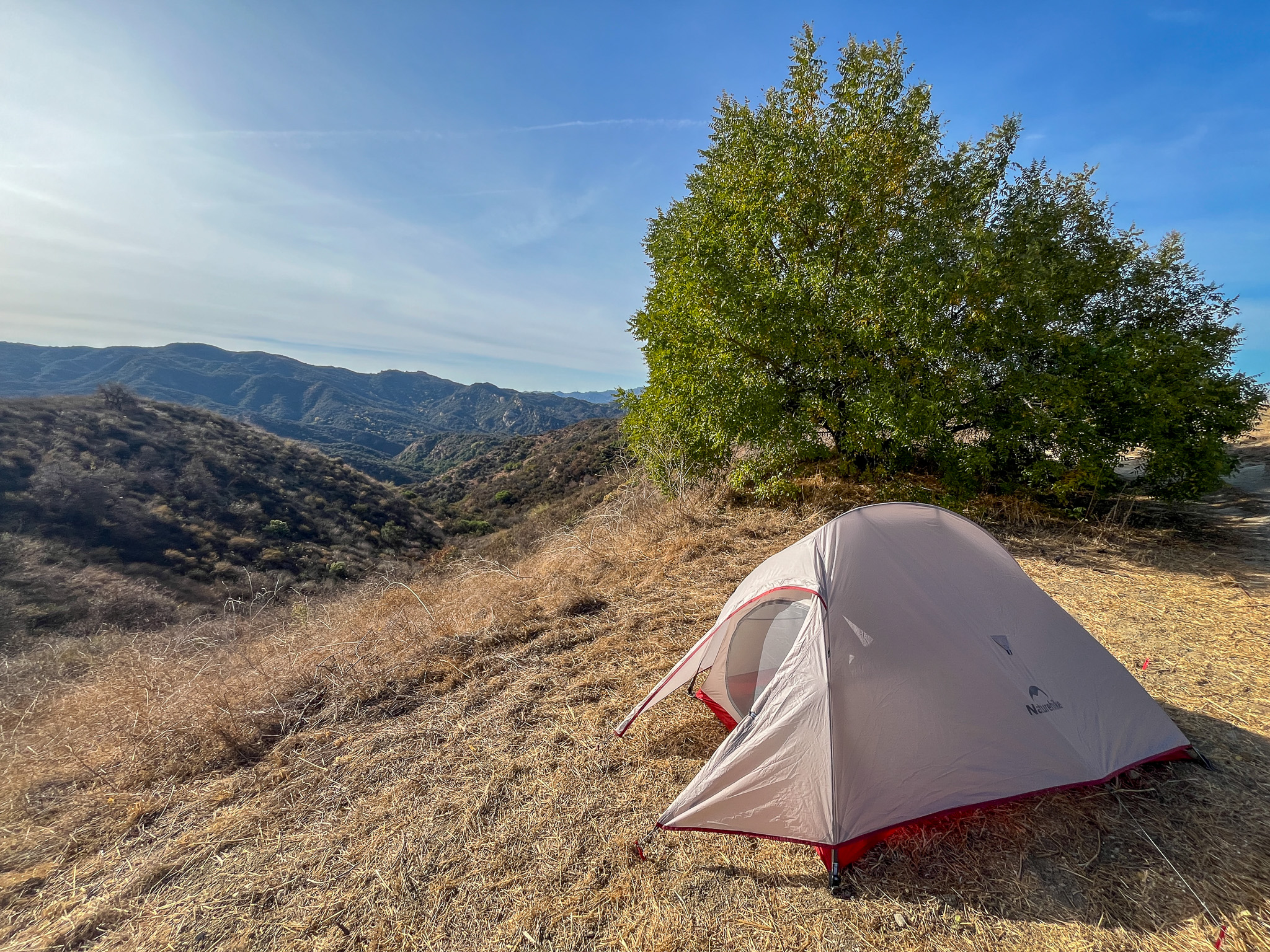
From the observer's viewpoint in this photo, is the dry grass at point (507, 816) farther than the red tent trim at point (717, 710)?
No

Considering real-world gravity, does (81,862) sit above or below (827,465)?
below

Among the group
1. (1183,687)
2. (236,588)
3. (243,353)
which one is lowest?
(236,588)

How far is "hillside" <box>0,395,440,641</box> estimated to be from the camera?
17.1 meters

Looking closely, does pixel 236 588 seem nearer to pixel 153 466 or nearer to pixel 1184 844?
pixel 153 466

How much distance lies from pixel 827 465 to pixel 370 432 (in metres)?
115

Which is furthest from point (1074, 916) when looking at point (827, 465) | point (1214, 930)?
point (827, 465)

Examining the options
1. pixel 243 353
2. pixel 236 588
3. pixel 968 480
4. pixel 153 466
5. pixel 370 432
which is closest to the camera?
pixel 968 480

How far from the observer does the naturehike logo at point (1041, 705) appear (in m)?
3.24

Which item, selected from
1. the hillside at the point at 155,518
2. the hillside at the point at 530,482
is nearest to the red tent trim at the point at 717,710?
the hillside at the point at 530,482

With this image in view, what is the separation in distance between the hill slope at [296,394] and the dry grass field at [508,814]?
63095mm

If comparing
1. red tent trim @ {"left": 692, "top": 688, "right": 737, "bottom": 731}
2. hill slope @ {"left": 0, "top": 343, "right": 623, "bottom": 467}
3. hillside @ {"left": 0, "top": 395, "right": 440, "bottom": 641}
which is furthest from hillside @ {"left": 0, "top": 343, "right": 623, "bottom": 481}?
red tent trim @ {"left": 692, "top": 688, "right": 737, "bottom": 731}

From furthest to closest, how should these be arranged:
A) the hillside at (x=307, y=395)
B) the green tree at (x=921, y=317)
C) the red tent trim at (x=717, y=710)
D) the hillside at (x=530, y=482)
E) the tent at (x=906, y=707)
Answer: the hillside at (x=307, y=395), the hillside at (x=530, y=482), the green tree at (x=921, y=317), the red tent trim at (x=717, y=710), the tent at (x=906, y=707)

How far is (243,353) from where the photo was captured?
14062 cm

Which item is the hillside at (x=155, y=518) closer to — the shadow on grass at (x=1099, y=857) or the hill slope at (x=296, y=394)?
the shadow on grass at (x=1099, y=857)
